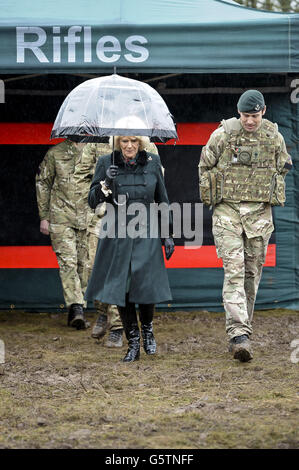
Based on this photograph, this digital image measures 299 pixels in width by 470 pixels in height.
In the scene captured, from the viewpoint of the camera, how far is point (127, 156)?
20.6ft

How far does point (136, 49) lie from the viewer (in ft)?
23.7

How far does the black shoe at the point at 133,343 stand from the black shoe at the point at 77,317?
1792mm

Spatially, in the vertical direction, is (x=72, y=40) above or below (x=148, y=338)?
above

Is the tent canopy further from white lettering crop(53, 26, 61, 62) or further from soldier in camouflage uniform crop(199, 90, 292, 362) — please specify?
soldier in camouflage uniform crop(199, 90, 292, 362)

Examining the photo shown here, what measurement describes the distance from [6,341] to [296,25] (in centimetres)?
361

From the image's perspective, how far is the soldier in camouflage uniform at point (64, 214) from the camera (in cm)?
827

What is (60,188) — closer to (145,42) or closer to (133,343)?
(145,42)

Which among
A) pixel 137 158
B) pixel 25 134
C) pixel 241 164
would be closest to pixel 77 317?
pixel 25 134

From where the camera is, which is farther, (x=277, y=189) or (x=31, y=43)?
(x=31, y=43)

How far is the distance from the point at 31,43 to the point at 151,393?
316 cm

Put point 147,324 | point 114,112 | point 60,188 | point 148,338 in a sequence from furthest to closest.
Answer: point 60,188 < point 148,338 < point 147,324 < point 114,112

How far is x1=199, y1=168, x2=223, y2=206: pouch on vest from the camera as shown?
258 inches
